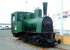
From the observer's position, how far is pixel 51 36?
14.8ft

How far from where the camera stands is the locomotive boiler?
426cm

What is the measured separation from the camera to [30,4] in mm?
8727

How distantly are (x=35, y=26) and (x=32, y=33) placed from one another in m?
0.19

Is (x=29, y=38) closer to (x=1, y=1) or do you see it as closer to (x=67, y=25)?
(x=67, y=25)

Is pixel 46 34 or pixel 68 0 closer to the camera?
pixel 46 34

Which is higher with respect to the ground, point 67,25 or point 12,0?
point 12,0

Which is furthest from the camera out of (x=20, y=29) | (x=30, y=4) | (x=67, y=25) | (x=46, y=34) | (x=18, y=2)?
(x=18, y=2)

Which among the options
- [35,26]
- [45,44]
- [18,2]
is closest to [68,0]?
[35,26]

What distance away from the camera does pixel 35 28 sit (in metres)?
5.04

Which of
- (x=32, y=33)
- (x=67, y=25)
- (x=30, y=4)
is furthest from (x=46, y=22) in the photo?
(x=30, y=4)

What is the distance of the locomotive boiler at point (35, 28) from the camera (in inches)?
168

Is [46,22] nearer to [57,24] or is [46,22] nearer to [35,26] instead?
[35,26]

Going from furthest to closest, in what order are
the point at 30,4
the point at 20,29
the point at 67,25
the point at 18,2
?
1. the point at 18,2
2. the point at 30,4
3. the point at 67,25
4. the point at 20,29

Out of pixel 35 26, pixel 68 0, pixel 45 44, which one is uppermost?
pixel 68 0
